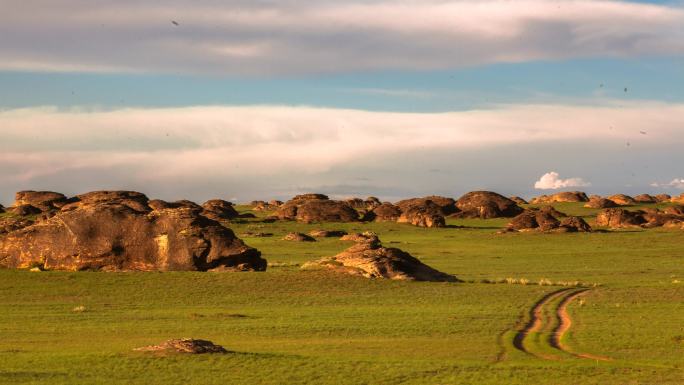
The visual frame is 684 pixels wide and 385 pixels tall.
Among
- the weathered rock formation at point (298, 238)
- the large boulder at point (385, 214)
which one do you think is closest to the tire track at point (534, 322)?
the weathered rock formation at point (298, 238)

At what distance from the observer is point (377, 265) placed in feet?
175

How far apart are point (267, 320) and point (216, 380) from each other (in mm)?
13552

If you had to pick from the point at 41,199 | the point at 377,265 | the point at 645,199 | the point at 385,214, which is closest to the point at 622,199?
the point at 645,199

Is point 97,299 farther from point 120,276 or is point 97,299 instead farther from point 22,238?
point 22,238

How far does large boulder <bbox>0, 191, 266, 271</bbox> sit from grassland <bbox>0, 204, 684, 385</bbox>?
6.73 ft

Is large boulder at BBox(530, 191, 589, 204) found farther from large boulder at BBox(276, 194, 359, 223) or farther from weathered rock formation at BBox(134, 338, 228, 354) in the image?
weathered rock formation at BBox(134, 338, 228, 354)

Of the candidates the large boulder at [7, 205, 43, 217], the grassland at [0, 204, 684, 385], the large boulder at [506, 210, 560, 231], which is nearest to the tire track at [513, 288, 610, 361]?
the grassland at [0, 204, 684, 385]

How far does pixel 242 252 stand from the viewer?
54.3 m

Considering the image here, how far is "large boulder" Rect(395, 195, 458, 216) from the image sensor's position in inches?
4673

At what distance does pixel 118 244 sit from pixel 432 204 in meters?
72.2

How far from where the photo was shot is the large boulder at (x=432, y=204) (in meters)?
119

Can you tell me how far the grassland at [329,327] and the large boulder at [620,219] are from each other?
138ft

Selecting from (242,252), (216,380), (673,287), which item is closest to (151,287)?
(242,252)

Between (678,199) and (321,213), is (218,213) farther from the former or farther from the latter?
(678,199)
